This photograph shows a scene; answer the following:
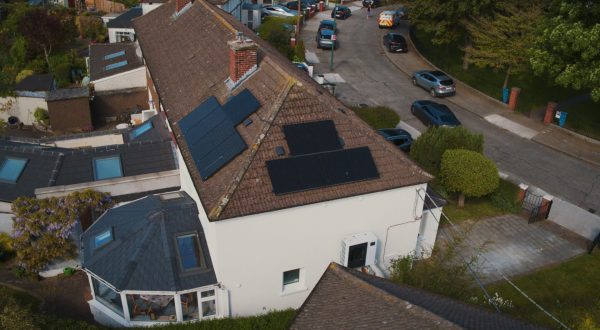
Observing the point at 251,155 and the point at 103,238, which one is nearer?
the point at 251,155

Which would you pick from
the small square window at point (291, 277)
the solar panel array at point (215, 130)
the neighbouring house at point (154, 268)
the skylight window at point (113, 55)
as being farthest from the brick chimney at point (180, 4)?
the small square window at point (291, 277)

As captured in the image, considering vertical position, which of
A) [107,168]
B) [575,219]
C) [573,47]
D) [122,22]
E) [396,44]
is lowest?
[575,219]

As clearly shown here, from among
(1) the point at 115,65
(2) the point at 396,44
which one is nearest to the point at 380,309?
(1) the point at 115,65

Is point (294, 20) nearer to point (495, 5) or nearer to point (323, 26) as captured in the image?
point (323, 26)

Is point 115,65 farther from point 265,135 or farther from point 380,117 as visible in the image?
point 265,135

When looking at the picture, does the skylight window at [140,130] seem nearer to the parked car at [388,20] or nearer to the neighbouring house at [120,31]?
the neighbouring house at [120,31]
